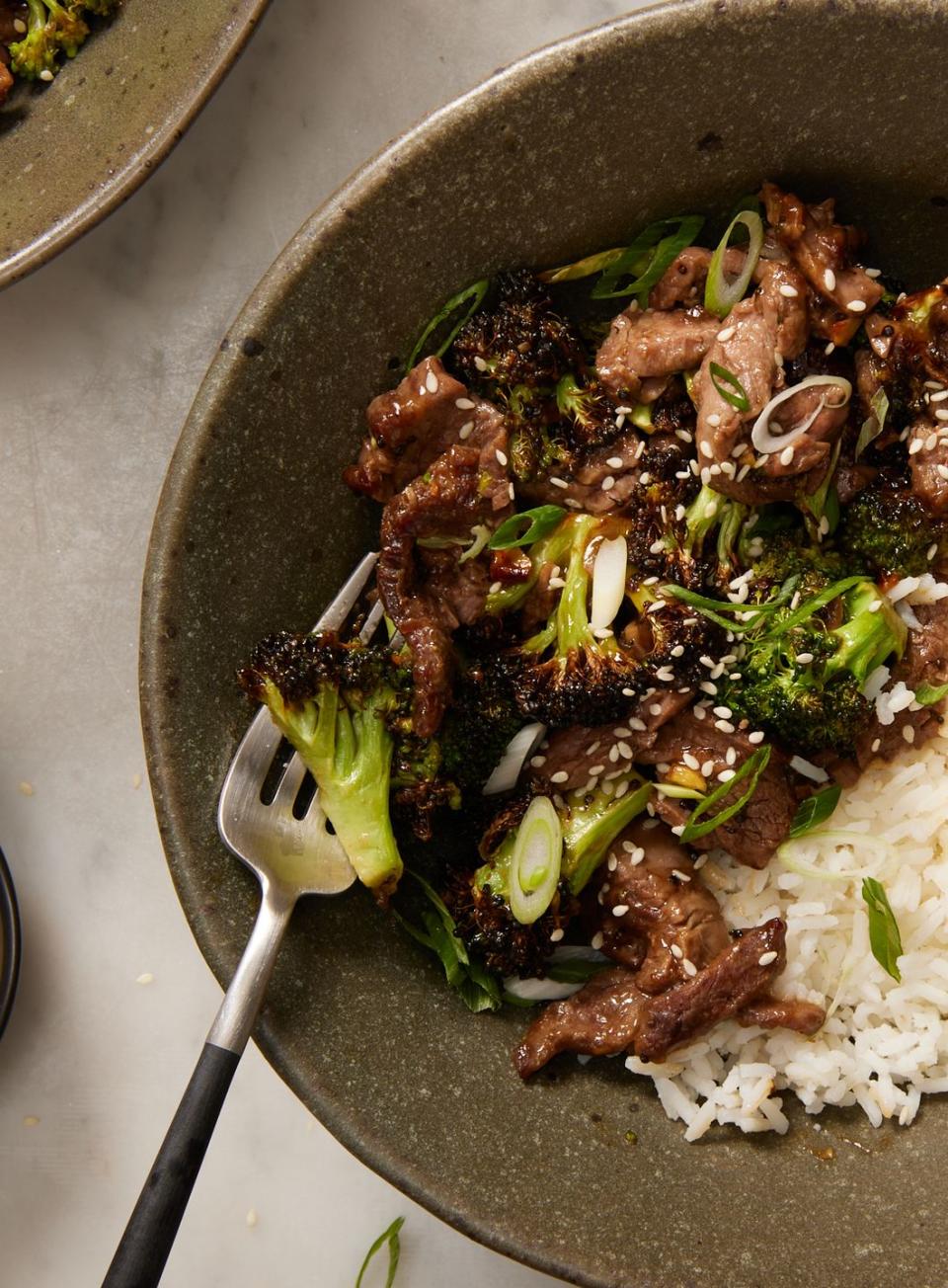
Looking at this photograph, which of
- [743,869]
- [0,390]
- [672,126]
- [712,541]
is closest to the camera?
A: [672,126]

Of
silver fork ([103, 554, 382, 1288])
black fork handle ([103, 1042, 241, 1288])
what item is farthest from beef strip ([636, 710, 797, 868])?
black fork handle ([103, 1042, 241, 1288])

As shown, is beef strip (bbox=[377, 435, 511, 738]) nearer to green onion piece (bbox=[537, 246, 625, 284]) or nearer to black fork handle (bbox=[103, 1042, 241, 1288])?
green onion piece (bbox=[537, 246, 625, 284])

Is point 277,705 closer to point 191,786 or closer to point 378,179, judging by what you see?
point 191,786

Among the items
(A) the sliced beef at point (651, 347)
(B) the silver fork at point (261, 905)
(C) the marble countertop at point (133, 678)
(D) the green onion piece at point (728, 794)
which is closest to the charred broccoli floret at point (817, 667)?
(D) the green onion piece at point (728, 794)

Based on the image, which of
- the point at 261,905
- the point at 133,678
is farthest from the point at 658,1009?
the point at 133,678

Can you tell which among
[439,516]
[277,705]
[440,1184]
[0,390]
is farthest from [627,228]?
[440,1184]

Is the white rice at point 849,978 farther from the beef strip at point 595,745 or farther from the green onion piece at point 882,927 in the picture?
the beef strip at point 595,745
